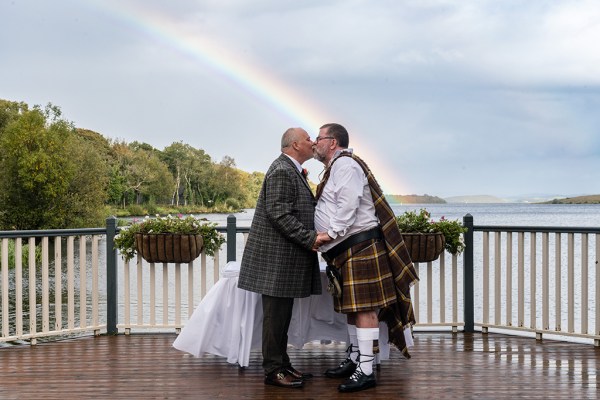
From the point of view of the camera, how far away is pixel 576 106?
52.1 meters

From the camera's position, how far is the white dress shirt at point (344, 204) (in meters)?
3.70

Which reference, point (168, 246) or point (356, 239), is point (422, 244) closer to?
point (356, 239)

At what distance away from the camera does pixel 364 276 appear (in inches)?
152

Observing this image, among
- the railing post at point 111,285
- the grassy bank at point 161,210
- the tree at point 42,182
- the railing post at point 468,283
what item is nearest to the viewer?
the railing post at point 111,285

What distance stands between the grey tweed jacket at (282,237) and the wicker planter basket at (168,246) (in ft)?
4.61

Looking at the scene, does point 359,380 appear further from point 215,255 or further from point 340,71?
point 340,71

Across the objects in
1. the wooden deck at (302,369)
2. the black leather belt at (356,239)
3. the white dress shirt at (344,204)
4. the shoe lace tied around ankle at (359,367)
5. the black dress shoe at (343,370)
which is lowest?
the wooden deck at (302,369)

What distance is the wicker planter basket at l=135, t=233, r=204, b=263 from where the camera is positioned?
209 inches

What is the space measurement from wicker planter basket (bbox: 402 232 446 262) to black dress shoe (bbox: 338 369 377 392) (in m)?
1.55

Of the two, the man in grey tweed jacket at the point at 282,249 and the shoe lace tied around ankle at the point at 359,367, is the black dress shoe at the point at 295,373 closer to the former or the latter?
the man in grey tweed jacket at the point at 282,249

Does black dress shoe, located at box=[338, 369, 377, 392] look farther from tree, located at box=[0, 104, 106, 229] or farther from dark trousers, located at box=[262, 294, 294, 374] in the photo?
tree, located at box=[0, 104, 106, 229]

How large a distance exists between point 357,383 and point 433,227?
186cm

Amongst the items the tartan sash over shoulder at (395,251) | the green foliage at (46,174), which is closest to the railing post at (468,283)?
the tartan sash over shoulder at (395,251)

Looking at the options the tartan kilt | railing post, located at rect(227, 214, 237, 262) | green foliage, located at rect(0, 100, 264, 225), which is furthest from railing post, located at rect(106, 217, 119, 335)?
green foliage, located at rect(0, 100, 264, 225)
